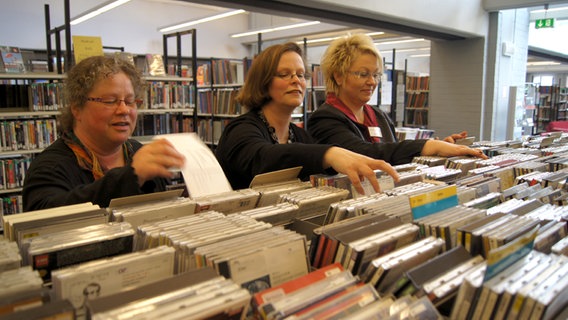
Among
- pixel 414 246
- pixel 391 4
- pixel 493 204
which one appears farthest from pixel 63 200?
pixel 391 4

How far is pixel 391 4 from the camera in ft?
17.9

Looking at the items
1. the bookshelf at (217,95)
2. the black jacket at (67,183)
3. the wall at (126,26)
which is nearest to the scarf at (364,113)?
the black jacket at (67,183)

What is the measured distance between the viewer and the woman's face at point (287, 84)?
1931mm

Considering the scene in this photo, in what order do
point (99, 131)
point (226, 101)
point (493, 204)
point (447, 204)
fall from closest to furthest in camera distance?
point (447, 204) → point (493, 204) → point (99, 131) → point (226, 101)

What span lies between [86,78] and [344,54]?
→ 1.34m

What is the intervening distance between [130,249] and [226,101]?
6.56 metres

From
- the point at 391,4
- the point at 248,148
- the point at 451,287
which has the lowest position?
the point at 451,287

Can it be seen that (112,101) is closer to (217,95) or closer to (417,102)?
(217,95)

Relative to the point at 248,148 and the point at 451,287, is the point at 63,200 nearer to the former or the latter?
the point at 248,148

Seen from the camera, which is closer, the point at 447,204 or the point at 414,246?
the point at 414,246

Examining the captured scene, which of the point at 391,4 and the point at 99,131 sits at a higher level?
the point at 391,4

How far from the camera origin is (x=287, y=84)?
1936 millimetres

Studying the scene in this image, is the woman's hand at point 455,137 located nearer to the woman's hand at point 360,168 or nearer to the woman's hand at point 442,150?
the woman's hand at point 442,150

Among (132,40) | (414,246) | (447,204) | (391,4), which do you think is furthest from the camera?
(132,40)
